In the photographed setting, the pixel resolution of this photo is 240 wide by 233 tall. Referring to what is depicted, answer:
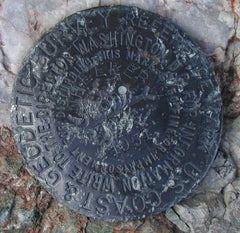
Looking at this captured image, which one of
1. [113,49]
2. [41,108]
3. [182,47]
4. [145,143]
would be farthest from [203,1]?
[41,108]

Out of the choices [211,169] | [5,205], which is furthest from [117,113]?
[5,205]

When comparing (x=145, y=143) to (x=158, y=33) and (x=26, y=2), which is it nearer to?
(x=158, y=33)

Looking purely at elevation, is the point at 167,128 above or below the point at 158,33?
below

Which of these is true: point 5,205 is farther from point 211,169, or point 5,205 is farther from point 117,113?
point 211,169

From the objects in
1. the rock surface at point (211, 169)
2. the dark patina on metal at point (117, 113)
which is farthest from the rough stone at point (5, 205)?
the dark patina on metal at point (117, 113)

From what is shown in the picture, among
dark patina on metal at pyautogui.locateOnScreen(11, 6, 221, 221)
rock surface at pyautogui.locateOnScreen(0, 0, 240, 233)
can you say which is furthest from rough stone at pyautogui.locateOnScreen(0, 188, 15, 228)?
dark patina on metal at pyautogui.locateOnScreen(11, 6, 221, 221)

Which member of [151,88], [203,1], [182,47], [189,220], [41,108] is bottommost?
[189,220]

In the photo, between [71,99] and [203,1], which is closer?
[71,99]
